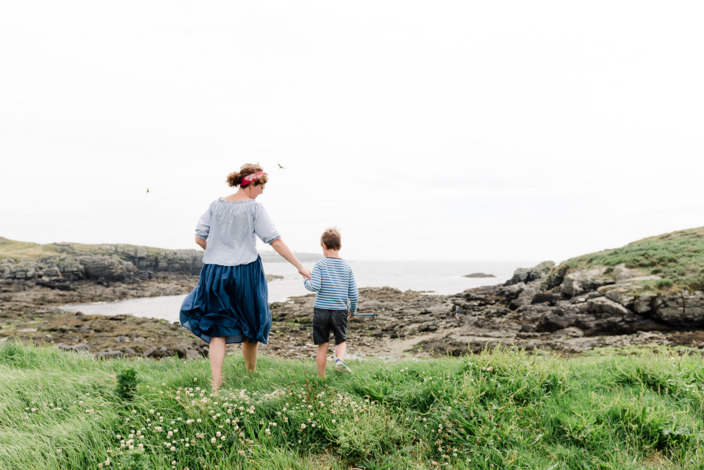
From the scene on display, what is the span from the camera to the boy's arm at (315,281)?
17.2ft

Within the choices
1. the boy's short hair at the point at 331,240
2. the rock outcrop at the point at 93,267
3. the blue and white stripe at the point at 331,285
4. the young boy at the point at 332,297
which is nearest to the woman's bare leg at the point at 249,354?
the young boy at the point at 332,297

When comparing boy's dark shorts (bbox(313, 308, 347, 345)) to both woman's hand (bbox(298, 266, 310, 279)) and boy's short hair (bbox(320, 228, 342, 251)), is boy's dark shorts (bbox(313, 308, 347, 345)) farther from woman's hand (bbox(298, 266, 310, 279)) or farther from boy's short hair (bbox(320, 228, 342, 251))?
boy's short hair (bbox(320, 228, 342, 251))

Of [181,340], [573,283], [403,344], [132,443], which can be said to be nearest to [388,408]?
[132,443]

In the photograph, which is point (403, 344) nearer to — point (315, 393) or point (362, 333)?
point (362, 333)

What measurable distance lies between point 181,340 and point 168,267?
60576 mm

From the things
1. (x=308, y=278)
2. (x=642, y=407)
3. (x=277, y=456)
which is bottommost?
(x=277, y=456)

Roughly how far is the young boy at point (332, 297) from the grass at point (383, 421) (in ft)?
2.29

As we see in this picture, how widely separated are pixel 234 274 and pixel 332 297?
4.60 feet

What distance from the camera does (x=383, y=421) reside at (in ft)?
11.6

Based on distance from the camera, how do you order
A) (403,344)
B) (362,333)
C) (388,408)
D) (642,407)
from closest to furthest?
(642,407) < (388,408) < (403,344) < (362,333)

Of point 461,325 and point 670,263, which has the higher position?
point 670,263

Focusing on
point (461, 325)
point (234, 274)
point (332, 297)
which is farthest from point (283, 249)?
point (461, 325)

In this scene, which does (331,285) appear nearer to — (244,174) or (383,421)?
(244,174)

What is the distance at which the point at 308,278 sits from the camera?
17.1 ft
